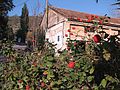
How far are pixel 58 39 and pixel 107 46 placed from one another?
3034 cm

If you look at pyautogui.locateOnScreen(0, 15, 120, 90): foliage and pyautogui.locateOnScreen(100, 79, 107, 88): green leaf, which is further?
pyautogui.locateOnScreen(0, 15, 120, 90): foliage

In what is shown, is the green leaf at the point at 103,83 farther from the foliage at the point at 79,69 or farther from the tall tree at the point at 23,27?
the tall tree at the point at 23,27

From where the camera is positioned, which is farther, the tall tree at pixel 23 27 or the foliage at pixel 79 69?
the tall tree at pixel 23 27

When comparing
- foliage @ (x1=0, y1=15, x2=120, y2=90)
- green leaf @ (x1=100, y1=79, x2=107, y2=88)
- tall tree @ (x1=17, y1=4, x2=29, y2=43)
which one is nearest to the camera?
green leaf @ (x1=100, y1=79, x2=107, y2=88)

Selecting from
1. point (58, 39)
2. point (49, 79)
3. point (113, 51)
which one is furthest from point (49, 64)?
point (58, 39)

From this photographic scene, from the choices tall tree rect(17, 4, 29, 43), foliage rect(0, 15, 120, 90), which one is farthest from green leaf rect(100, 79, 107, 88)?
tall tree rect(17, 4, 29, 43)

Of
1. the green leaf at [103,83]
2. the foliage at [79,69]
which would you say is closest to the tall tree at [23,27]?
the foliage at [79,69]

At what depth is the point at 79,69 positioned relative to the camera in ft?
11.6

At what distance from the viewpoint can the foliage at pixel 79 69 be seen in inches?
136

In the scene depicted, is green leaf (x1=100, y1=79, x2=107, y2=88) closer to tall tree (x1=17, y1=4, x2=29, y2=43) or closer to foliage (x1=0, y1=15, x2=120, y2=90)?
foliage (x1=0, y1=15, x2=120, y2=90)

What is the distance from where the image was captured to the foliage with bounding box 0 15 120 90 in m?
3.45

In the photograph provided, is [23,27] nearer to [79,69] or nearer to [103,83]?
[79,69]

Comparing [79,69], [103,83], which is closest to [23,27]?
[79,69]

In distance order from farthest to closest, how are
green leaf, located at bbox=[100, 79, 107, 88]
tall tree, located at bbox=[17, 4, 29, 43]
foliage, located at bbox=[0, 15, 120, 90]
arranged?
tall tree, located at bbox=[17, 4, 29, 43] → foliage, located at bbox=[0, 15, 120, 90] → green leaf, located at bbox=[100, 79, 107, 88]
